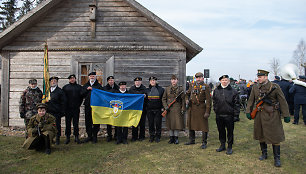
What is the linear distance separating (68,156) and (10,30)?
17.9ft

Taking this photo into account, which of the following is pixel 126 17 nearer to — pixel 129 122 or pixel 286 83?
pixel 129 122

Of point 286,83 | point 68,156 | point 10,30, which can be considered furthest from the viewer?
point 286,83

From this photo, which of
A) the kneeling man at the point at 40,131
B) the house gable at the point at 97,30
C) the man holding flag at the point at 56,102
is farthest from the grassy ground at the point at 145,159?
the house gable at the point at 97,30

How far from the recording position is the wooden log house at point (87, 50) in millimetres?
8719

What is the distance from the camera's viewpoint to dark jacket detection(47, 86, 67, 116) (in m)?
6.33

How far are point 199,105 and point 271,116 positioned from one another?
1.88 m

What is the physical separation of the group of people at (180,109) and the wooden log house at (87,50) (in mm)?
1921

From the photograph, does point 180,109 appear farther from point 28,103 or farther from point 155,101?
point 28,103

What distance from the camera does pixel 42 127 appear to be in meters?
5.64

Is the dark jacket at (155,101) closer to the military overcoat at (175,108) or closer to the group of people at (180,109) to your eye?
the group of people at (180,109)

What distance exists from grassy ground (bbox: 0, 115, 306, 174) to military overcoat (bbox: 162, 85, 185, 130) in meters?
0.63

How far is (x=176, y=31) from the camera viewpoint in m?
8.09

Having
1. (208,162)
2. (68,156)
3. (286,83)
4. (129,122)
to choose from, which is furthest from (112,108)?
(286,83)

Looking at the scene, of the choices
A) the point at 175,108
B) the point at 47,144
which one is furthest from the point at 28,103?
the point at 175,108
